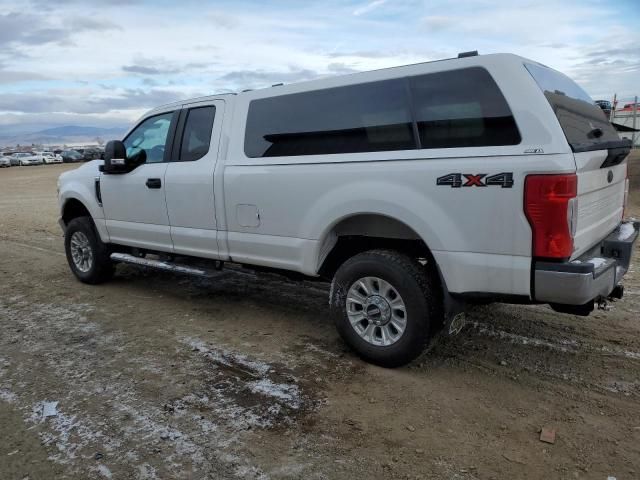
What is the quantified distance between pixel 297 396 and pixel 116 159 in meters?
3.36

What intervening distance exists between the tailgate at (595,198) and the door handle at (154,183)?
3.74m

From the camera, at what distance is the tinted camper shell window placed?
11.0 feet

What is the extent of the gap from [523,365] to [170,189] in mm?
3474

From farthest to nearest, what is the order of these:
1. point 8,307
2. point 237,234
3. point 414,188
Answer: point 8,307 → point 237,234 → point 414,188

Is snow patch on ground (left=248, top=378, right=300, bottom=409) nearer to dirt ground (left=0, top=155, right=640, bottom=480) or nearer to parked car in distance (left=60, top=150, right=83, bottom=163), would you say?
dirt ground (left=0, top=155, right=640, bottom=480)

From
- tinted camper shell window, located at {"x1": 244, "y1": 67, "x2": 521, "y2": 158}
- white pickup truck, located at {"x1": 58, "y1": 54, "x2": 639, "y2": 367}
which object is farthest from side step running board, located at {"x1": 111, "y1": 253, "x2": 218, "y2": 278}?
tinted camper shell window, located at {"x1": 244, "y1": 67, "x2": 521, "y2": 158}

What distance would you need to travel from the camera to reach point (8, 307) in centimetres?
568

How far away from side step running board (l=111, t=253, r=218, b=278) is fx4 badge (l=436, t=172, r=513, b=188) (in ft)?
8.61

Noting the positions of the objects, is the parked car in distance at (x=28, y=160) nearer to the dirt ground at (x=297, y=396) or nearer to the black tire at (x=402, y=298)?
the dirt ground at (x=297, y=396)

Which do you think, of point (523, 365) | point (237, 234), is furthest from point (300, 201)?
point (523, 365)

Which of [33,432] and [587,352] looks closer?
[33,432]

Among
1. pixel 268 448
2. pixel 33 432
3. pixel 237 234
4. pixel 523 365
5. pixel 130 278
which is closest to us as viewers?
pixel 268 448

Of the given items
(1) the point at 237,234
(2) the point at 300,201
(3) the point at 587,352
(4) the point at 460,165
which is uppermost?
(4) the point at 460,165

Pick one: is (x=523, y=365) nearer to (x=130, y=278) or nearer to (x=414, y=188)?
(x=414, y=188)
